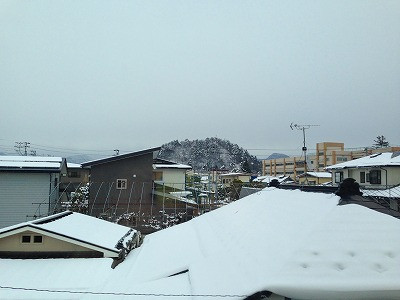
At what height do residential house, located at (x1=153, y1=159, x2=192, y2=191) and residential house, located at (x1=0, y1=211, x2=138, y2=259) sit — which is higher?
residential house, located at (x1=153, y1=159, x2=192, y2=191)

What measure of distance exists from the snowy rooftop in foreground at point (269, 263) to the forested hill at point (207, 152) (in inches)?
2795

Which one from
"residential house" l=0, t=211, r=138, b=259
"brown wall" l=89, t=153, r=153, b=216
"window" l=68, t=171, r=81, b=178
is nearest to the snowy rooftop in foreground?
"residential house" l=0, t=211, r=138, b=259

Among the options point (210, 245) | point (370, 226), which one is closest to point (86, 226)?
point (210, 245)

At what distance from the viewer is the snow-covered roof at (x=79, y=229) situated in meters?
7.64

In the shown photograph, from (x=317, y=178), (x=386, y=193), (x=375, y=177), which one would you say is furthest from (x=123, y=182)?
(x=317, y=178)

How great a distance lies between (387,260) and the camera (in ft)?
12.7

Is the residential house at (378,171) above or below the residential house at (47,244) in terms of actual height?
above

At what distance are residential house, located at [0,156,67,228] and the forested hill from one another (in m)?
62.4

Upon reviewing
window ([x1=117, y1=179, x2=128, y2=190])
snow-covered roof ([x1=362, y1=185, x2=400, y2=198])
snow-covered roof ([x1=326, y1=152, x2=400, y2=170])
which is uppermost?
snow-covered roof ([x1=326, y1=152, x2=400, y2=170])

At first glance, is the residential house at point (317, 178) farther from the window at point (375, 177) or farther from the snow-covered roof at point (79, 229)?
the snow-covered roof at point (79, 229)

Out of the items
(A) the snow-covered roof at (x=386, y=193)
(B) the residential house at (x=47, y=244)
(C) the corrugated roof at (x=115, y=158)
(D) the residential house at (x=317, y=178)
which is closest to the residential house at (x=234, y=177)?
(D) the residential house at (x=317, y=178)

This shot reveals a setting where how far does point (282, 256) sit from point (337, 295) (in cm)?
76

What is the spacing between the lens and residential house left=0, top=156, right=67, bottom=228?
51.8ft

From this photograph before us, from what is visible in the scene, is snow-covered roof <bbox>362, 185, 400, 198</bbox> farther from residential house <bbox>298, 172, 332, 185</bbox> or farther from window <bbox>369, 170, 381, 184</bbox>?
residential house <bbox>298, 172, 332, 185</bbox>
